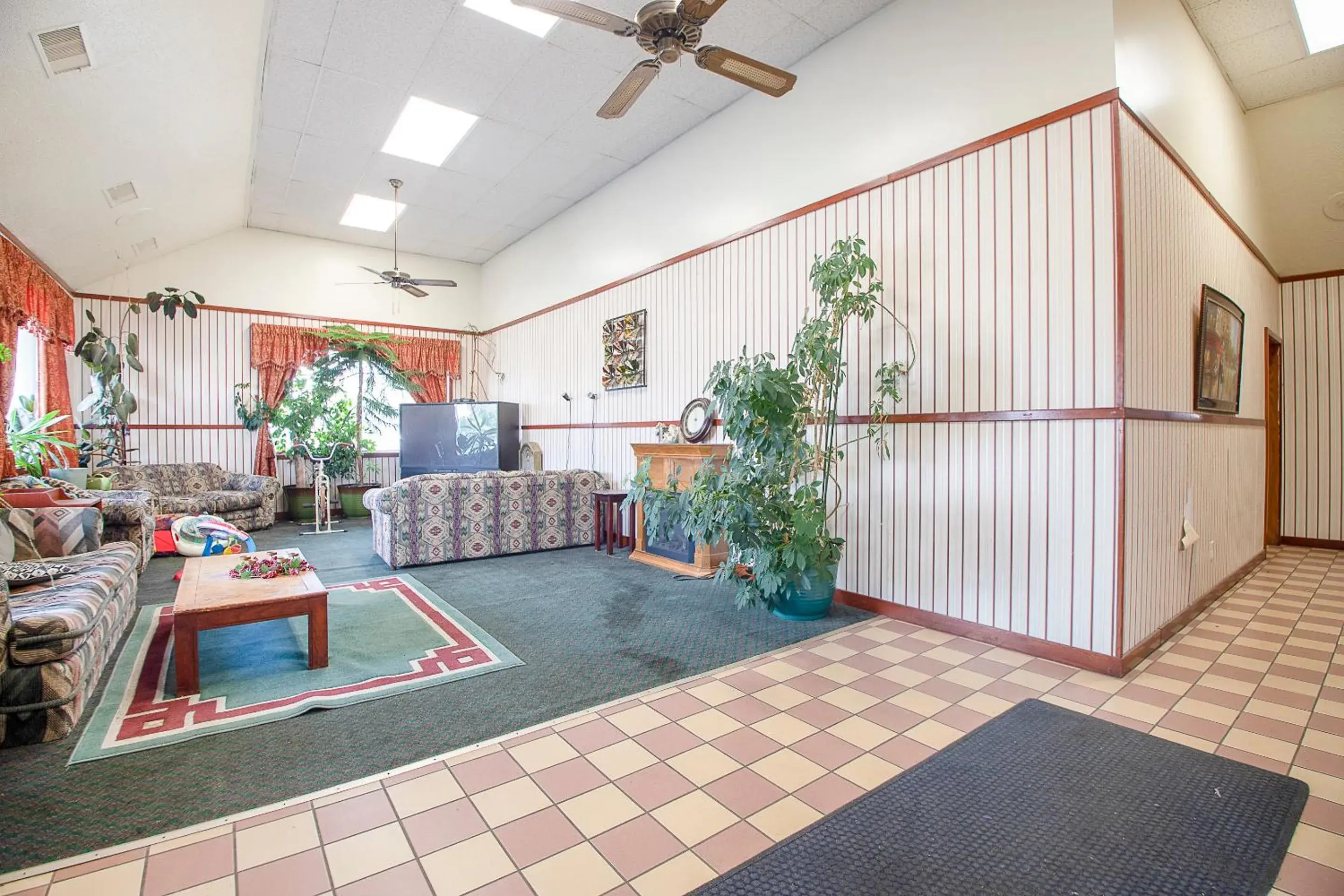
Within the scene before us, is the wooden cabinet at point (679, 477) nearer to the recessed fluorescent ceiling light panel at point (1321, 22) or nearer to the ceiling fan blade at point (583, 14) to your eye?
the ceiling fan blade at point (583, 14)

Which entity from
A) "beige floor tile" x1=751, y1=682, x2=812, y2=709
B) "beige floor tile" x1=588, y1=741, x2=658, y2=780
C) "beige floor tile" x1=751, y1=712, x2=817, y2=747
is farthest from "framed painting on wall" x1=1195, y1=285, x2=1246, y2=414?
"beige floor tile" x1=588, y1=741, x2=658, y2=780

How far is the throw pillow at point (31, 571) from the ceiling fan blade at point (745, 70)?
3.80m

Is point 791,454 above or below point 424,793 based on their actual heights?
above

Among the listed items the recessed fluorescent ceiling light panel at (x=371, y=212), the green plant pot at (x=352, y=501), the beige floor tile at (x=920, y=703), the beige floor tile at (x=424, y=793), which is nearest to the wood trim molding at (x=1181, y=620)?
the beige floor tile at (x=920, y=703)

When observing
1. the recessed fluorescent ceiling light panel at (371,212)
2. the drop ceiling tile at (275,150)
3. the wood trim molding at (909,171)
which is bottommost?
the wood trim molding at (909,171)

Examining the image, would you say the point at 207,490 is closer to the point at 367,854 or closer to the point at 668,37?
the point at 367,854

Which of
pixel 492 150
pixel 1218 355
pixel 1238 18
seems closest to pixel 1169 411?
pixel 1218 355

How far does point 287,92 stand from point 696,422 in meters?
4.14

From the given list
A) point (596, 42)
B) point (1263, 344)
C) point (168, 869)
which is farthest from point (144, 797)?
point (1263, 344)

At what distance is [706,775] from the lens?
189 centimetres

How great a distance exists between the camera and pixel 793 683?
2.60 m

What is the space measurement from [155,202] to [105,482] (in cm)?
266

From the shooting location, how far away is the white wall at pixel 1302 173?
4.52 metres

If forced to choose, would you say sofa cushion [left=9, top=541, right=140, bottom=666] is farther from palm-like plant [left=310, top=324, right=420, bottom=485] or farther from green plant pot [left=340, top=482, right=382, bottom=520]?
palm-like plant [left=310, top=324, right=420, bottom=485]
